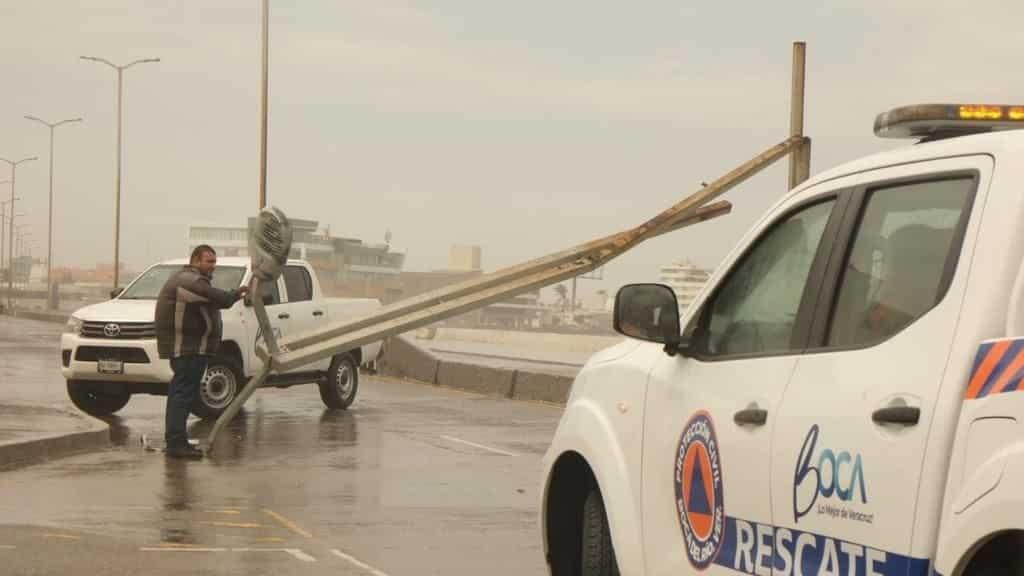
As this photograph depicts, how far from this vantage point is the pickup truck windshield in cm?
2098

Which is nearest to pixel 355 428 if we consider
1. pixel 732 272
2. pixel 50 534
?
pixel 50 534

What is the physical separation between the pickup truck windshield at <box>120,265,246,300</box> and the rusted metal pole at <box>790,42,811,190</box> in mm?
9264

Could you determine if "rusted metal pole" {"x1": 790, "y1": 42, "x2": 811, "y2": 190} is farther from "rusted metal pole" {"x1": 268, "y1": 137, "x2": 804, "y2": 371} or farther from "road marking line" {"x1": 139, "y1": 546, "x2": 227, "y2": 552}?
"road marking line" {"x1": 139, "y1": 546, "x2": 227, "y2": 552}

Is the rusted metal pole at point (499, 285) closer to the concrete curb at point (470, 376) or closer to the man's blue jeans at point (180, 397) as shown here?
the man's blue jeans at point (180, 397)

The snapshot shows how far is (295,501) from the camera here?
12398mm

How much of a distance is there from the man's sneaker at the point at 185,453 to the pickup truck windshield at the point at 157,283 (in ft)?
Result: 18.0

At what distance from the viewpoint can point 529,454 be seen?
53.6 feet

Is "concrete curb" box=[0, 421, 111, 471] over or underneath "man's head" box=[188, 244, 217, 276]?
underneath

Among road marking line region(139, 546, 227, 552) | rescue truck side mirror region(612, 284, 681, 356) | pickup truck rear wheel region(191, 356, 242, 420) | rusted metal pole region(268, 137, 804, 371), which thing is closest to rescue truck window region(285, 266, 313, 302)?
pickup truck rear wheel region(191, 356, 242, 420)

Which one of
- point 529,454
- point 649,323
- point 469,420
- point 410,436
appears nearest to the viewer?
point 649,323

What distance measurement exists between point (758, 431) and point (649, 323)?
809 mm

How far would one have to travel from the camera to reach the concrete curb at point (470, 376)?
2441 cm

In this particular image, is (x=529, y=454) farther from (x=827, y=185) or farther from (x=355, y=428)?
(x=827, y=185)

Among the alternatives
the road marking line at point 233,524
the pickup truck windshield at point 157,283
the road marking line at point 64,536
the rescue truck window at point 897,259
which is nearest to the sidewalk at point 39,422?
the pickup truck windshield at point 157,283
